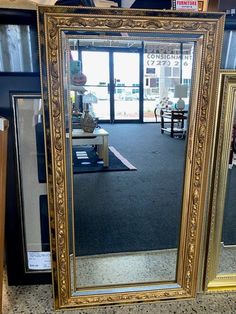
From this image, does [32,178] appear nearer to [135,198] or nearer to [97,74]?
[97,74]

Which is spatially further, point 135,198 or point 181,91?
point 135,198

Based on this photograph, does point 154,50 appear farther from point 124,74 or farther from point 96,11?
point 96,11

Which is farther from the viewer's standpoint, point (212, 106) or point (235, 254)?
point (235, 254)

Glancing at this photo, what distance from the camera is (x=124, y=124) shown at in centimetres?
179

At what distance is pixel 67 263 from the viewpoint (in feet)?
5.37

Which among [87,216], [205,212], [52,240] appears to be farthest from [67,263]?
[205,212]

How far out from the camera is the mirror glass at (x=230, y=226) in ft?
5.68

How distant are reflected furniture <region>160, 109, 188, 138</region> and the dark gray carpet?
51 mm

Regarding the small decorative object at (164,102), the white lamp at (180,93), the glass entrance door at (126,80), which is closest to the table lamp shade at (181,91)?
the white lamp at (180,93)

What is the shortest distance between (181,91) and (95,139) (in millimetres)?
553

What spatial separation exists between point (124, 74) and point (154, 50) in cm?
20

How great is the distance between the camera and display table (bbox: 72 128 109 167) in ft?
5.18

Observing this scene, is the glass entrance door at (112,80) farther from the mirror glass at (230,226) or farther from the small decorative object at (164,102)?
the mirror glass at (230,226)

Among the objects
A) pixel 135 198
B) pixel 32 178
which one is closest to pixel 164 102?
pixel 32 178
